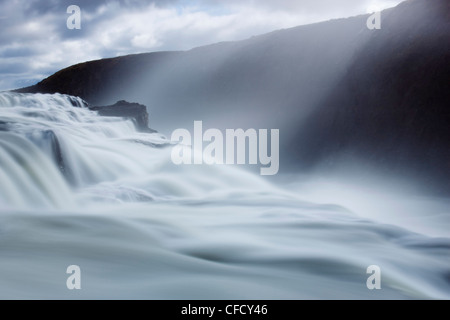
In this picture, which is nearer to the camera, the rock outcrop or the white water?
the white water

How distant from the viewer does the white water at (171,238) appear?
354cm

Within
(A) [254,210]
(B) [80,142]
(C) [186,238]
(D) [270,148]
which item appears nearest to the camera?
(C) [186,238]

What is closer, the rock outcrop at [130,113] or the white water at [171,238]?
the white water at [171,238]

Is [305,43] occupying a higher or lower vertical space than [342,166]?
higher

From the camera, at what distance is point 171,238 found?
481 centimetres

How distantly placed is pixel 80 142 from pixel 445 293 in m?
6.59

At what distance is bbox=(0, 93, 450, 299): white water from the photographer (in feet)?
11.6

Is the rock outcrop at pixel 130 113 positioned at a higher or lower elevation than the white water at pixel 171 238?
higher

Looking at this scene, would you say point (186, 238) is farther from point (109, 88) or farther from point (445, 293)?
point (109, 88)

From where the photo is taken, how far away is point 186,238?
4836 millimetres

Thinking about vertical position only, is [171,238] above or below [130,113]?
below
